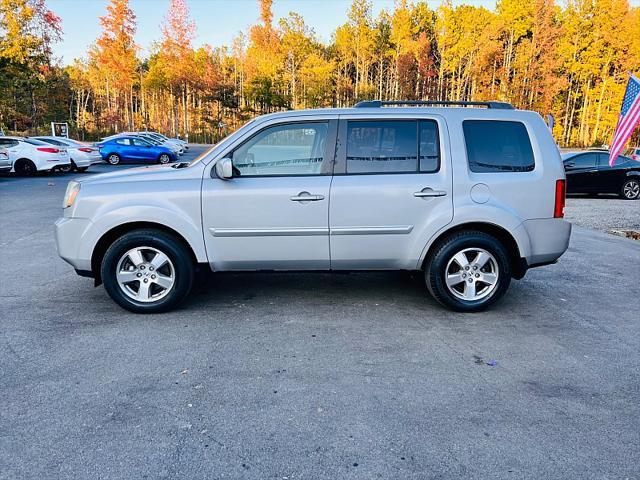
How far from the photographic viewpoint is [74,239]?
4621 mm

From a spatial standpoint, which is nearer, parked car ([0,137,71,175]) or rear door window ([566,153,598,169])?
rear door window ([566,153,598,169])

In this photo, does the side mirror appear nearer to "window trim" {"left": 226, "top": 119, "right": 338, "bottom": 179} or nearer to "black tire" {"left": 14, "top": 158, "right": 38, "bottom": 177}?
"window trim" {"left": 226, "top": 119, "right": 338, "bottom": 179}

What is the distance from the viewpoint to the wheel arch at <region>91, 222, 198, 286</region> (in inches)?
183

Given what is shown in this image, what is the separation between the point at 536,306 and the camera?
510 centimetres

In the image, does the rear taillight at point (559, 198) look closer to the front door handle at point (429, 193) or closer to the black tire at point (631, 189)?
the front door handle at point (429, 193)

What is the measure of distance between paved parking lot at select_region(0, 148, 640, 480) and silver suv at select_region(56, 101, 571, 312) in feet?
1.70

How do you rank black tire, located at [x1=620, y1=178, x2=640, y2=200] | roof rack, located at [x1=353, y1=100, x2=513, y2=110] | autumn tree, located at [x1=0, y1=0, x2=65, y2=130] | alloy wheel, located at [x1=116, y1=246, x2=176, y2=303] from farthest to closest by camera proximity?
autumn tree, located at [x1=0, y1=0, x2=65, y2=130], black tire, located at [x1=620, y1=178, x2=640, y2=200], roof rack, located at [x1=353, y1=100, x2=513, y2=110], alloy wheel, located at [x1=116, y1=246, x2=176, y2=303]

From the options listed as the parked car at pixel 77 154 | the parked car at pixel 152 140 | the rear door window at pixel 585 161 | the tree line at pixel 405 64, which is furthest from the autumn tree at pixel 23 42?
the rear door window at pixel 585 161

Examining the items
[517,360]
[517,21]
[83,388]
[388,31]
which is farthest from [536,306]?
[388,31]

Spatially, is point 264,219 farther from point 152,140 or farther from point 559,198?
point 152,140

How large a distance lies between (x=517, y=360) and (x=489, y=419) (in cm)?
99

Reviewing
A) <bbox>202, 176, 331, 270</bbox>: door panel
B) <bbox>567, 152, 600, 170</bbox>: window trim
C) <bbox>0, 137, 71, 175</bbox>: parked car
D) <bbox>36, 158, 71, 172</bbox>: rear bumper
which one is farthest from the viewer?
<bbox>36, 158, 71, 172</bbox>: rear bumper

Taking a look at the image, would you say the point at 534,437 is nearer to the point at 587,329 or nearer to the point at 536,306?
the point at 587,329

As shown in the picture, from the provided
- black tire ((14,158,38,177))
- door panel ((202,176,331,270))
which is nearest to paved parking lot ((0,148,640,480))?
door panel ((202,176,331,270))
